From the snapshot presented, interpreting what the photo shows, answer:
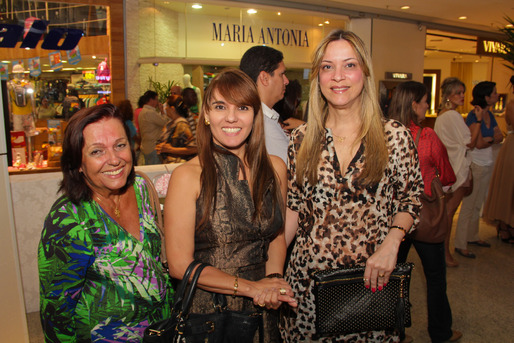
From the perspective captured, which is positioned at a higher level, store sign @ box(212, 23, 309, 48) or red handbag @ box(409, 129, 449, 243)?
store sign @ box(212, 23, 309, 48)

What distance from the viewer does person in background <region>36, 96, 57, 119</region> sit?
5785 millimetres

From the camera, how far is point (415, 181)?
5.52 feet

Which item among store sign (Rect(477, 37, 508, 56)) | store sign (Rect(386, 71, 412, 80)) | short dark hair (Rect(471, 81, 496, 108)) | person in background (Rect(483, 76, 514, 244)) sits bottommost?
person in background (Rect(483, 76, 514, 244))

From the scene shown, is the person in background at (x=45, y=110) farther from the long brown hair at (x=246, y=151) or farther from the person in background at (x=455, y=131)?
the person in background at (x=455, y=131)

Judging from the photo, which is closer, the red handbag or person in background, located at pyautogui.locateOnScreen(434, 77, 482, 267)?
the red handbag

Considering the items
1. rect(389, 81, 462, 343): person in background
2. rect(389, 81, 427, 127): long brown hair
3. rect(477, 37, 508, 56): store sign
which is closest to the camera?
rect(389, 81, 462, 343): person in background

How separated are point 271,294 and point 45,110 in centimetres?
567

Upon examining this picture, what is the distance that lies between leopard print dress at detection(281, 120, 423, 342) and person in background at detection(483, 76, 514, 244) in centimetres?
450

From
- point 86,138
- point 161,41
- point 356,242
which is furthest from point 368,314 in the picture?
point 161,41

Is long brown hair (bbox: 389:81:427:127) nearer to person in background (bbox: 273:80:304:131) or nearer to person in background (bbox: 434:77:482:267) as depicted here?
person in background (bbox: 273:80:304:131)

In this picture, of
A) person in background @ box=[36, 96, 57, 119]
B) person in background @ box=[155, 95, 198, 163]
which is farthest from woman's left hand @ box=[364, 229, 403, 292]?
person in background @ box=[36, 96, 57, 119]

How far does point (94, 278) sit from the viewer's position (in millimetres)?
1438

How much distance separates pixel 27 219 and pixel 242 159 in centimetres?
264

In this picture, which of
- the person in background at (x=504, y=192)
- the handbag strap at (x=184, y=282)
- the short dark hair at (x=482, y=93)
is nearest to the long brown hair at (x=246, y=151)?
the handbag strap at (x=184, y=282)
